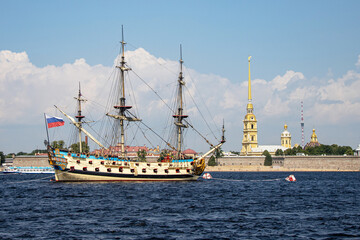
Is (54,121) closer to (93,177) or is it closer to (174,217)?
(93,177)

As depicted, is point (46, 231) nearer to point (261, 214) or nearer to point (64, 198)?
point (261, 214)

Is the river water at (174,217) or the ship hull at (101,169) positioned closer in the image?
the river water at (174,217)

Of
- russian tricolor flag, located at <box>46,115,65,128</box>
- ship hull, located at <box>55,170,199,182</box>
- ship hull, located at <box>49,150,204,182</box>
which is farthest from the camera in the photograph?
ship hull, located at <box>55,170,199,182</box>

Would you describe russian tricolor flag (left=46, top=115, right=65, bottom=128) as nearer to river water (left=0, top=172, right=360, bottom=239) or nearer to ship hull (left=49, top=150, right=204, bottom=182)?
ship hull (left=49, top=150, right=204, bottom=182)

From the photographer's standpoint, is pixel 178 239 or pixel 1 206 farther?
pixel 1 206

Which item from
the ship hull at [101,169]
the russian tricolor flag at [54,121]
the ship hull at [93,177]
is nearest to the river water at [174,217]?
the ship hull at [101,169]

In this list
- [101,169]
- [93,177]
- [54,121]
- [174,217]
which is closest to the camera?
[174,217]

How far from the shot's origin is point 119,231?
3434cm

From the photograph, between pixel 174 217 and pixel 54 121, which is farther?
pixel 54 121

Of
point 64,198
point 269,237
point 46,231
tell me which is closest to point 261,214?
point 269,237

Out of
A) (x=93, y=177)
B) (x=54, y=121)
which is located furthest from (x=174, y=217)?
(x=54, y=121)

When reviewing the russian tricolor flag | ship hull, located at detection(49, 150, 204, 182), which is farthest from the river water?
the russian tricolor flag

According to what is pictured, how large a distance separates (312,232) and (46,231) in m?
16.8

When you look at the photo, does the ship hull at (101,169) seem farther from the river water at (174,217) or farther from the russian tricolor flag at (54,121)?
the river water at (174,217)
